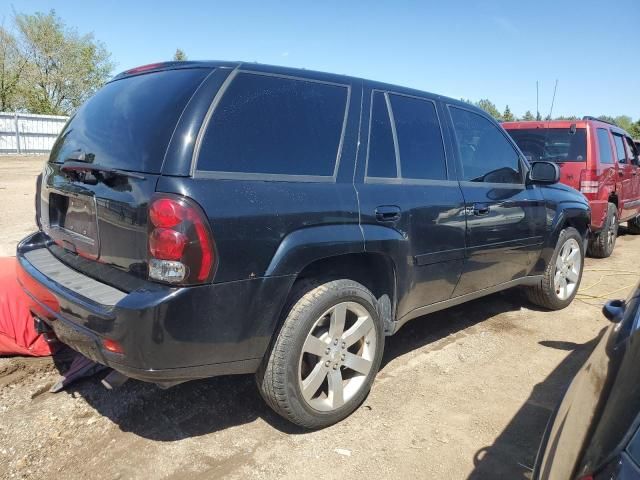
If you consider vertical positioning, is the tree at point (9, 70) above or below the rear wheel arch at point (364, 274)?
above

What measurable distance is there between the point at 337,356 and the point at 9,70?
37895 millimetres

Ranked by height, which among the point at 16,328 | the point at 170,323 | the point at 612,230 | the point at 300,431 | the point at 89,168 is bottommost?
the point at 300,431

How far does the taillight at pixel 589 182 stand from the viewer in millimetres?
6867

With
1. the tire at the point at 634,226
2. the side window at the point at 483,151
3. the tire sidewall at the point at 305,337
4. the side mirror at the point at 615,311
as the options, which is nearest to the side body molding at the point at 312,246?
the tire sidewall at the point at 305,337

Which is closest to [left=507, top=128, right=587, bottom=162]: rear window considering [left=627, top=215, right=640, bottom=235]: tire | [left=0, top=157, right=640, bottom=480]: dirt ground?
[left=0, top=157, right=640, bottom=480]: dirt ground

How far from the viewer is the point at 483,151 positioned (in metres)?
4.12

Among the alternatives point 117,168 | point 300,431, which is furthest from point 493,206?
point 117,168

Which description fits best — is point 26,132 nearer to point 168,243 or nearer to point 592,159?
point 592,159

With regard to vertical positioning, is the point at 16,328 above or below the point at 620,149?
below

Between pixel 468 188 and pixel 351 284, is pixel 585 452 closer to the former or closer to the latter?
pixel 351 284

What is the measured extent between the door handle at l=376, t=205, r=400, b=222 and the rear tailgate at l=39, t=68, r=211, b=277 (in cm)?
120

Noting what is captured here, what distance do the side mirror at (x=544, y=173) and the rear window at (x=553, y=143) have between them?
2.87 metres

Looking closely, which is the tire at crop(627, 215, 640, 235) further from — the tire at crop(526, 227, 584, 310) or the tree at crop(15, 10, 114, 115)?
the tree at crop(15, 10, 114, 115)

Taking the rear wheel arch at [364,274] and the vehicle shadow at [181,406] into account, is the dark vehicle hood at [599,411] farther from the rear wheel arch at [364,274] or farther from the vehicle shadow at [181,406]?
the vehicle shadow at [181,406]
